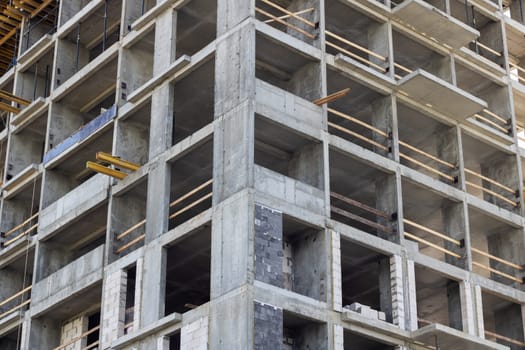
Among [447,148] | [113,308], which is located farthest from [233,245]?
[447,148]

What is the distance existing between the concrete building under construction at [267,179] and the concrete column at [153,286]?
0.07 meters

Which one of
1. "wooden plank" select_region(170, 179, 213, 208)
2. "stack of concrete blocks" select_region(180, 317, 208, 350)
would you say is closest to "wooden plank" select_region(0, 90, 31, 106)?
"wooden plank" select_region(170, 179, 213, 208)

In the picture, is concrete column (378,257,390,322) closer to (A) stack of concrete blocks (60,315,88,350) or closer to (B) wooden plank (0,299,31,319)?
(A) stack of concrete blocks (60,315,88,350)

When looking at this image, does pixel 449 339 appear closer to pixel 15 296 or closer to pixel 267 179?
pixel 267 179

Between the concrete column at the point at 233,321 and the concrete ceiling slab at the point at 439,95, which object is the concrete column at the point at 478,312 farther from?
the concrete column at the point at 233,321

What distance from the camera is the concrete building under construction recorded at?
38.3 meters

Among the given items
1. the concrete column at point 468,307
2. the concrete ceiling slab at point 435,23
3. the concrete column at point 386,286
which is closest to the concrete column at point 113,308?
the concrete column at point 386,286

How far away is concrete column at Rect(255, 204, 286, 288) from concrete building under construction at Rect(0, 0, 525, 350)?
0.07 meters

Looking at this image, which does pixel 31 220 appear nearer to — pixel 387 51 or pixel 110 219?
pixel 110 219

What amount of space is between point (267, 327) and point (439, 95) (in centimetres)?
1355

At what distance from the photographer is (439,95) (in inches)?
1754

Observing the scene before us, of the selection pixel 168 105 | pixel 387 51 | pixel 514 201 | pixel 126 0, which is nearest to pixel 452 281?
pixel 514 201

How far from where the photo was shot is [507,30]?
52.7m

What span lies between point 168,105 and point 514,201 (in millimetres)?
15111
